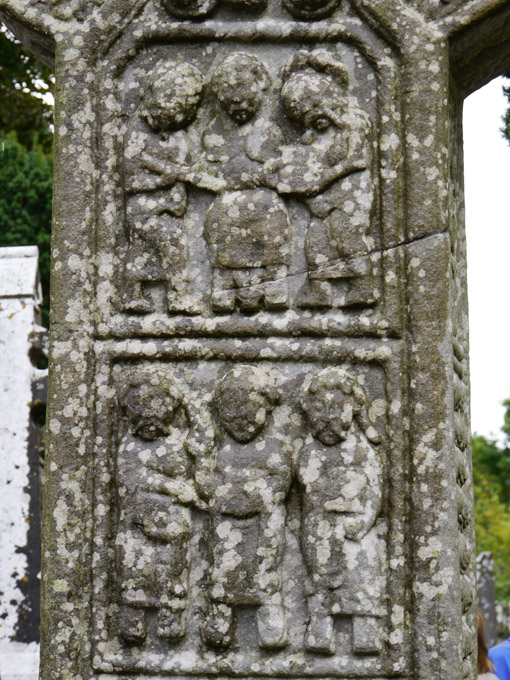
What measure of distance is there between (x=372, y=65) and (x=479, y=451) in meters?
18.9

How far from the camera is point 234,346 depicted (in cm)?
337

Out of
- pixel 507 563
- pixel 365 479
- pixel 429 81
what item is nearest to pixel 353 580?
pixel 365 479

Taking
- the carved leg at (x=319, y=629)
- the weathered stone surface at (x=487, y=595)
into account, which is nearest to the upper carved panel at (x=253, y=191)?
the carved leg at (x=319, y=629)

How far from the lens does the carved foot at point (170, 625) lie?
3.21 m

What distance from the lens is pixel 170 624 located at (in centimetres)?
321

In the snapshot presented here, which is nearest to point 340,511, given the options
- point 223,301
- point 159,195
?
point 223,301

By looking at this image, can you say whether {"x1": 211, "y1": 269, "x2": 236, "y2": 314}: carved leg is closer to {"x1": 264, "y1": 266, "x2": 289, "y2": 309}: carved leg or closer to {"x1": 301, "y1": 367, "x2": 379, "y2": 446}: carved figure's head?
{"x1": 264, "y1": 266, "x2": 289, "y2": 309}: carved leg

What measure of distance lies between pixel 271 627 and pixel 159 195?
1.72m

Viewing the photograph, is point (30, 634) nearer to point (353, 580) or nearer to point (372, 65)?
point (353, 580)

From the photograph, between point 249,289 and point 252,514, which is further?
point 249,289

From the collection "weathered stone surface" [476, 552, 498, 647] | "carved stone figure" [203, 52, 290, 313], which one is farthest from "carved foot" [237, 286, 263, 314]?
"weathered stone surface" [476, 552, 498, 647]

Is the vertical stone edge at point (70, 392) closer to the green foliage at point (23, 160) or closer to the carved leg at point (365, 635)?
the carved leg at point (365, 635)

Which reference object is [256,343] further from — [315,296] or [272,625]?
[272,625]

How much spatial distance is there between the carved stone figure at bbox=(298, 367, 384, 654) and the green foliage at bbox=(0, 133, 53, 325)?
8.84m
